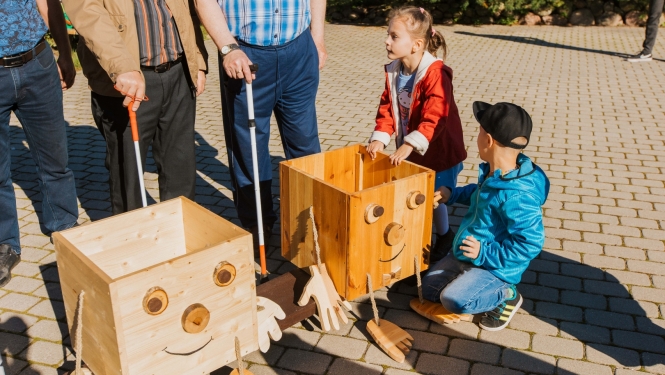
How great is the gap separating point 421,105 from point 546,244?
1.48 meters

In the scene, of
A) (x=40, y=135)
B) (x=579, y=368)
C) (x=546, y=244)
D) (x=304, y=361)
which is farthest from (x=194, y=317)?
(x=546, y=244)

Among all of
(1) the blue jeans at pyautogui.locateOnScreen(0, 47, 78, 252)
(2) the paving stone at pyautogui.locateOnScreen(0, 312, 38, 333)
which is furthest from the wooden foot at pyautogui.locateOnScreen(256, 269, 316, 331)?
(1) the blue jeans at pyautogui.locateOnScreen(0, 47, 78, 252)

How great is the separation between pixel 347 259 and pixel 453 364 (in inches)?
29.4

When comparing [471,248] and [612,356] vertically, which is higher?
[471,248]

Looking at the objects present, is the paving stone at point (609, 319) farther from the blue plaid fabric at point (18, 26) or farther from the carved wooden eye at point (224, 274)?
the blue plaid fabric at point (18, 26)

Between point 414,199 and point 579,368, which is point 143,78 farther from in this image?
point 579,368

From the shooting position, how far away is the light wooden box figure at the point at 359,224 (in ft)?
10.6

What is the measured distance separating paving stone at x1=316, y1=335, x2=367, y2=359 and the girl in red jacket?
103 centimetres

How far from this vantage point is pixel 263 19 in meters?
3.79

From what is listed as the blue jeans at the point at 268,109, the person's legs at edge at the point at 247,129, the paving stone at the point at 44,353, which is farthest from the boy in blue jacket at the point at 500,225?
the paving stone at the point at 44,353

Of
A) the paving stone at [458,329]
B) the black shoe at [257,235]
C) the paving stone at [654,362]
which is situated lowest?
the paving stone at [458,329]

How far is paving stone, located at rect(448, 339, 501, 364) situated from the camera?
3.28 meters

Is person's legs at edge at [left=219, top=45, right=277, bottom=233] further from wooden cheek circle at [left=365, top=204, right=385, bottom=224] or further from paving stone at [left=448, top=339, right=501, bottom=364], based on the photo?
paving stone at [left=448, top=339, right=501, bottom=364]

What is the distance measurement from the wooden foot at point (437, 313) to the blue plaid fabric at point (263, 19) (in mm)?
1765
